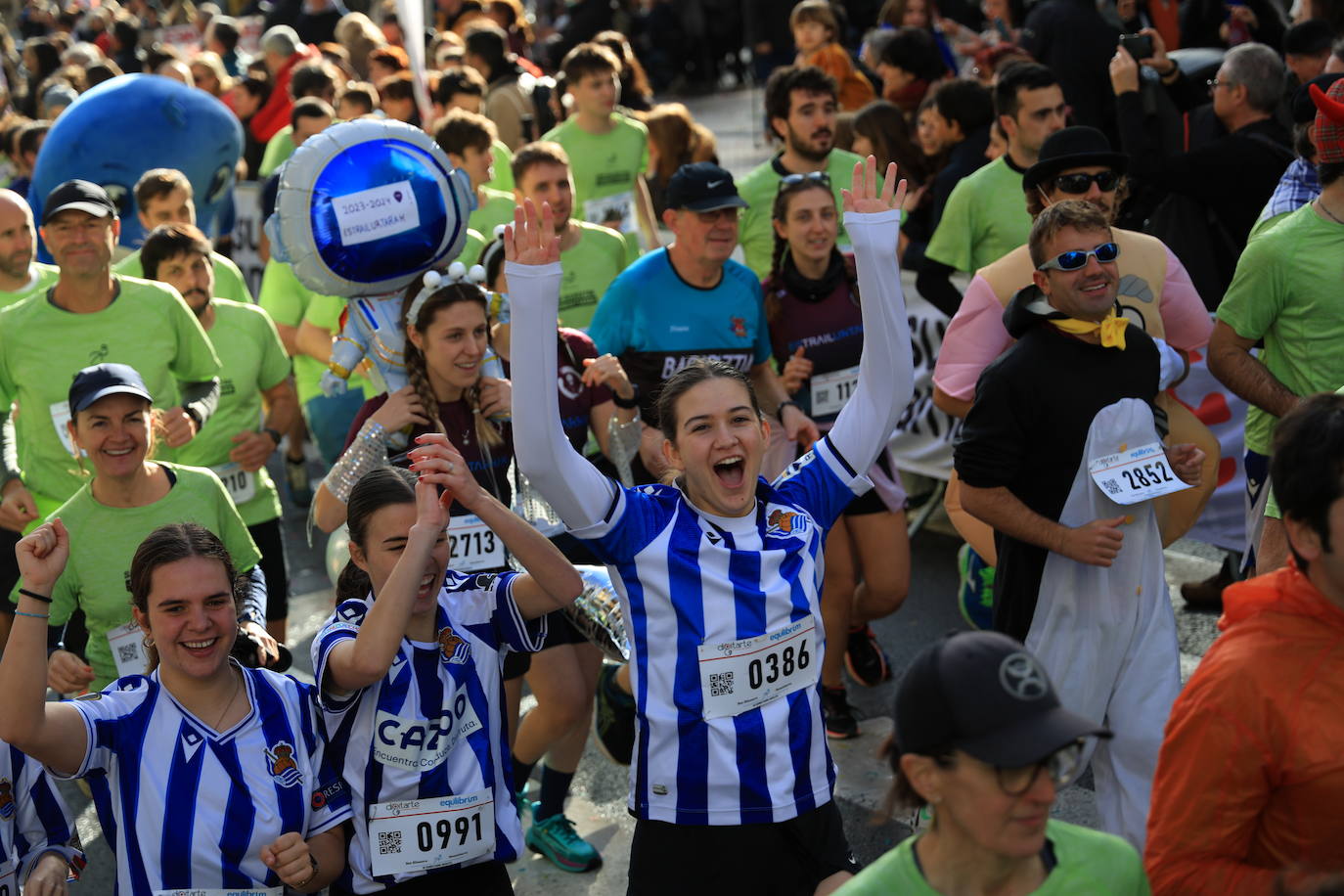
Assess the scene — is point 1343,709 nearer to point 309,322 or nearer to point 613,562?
point 613,562

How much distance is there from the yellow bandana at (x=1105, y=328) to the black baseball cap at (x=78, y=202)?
130 inches

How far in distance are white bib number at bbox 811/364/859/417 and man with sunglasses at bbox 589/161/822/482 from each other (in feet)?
0.60

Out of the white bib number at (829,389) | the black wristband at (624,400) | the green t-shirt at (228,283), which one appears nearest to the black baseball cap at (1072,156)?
the white bib number at (829,389)

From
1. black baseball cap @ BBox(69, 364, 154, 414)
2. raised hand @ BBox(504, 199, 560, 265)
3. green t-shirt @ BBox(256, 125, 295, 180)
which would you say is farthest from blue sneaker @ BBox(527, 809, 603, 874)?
green t-shirt @ BBox(256, 125, 295, 180)

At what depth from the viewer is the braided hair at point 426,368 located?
15.3ft

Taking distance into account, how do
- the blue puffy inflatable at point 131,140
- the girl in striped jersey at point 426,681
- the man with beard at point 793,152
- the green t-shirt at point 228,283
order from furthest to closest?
the blue puffy inflatable at point 131,140, the green t-shirt at point 228,283, the man with beard at point 793,152, the girl in striped jersey at point 426,681

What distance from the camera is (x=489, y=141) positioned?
7.67m

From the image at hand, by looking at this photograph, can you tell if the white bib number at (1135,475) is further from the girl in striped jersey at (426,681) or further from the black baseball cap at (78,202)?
the black baseball cap at (78,202)

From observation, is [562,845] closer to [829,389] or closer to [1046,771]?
[829,389]

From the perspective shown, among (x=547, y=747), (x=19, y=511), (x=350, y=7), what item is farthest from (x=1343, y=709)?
(x=350, y=7)

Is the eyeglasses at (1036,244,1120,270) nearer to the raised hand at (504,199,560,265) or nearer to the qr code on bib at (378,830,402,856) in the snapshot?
the raised hand at (504,199,560,265)

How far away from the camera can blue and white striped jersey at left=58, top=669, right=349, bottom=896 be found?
134 inches

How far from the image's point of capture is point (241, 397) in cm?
622

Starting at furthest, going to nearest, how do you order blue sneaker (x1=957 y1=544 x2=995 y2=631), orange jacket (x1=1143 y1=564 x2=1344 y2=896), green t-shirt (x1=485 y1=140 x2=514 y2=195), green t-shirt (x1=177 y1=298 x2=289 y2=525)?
green t-shirt (x1=485 y1=140 x2=514 y2=195) < green t-shirt (x1=177 y1=298 x2=289 y2=525) < blue sneaker (x1=957 y1=544 x2=995 y2=631) < orange jacket (x1=1143 y1=564 x2=1344 y2=896)
